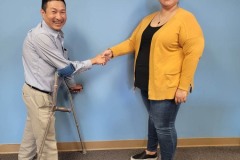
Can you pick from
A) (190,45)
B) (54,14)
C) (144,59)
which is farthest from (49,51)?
(190,45)

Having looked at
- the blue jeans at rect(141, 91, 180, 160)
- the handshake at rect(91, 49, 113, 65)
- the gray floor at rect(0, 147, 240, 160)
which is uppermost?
the handshake at rect(91, 49, 113, 65)

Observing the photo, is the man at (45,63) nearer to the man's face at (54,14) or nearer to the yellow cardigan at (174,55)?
the man's face at (54,14)

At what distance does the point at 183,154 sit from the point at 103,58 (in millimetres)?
1215

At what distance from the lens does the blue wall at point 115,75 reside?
2.02 m

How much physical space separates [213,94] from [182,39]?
0.96 m

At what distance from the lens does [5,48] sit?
2070 millimetres

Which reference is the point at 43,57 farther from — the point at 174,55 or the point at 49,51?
the point at 174,55

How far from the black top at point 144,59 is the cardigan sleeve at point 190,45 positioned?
0.19m

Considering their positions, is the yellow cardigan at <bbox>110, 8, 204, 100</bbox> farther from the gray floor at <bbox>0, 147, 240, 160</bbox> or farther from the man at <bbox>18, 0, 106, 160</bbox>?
the gray floor at <bbox>0, 147, 240, 160</bbox>

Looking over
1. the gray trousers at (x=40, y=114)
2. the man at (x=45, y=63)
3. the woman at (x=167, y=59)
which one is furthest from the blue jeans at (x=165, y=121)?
the gray trousers at (x=40, y=114)

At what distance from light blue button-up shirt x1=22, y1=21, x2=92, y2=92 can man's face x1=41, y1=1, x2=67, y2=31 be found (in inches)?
1.8

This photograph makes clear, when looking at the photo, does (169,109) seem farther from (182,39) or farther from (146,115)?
(146,115)

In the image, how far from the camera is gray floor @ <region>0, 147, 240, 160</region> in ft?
7.43

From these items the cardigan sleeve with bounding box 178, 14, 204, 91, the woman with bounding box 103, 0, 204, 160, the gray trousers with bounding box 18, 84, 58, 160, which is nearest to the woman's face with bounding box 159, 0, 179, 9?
the woman with bounding box 103, 0, 204, 160
